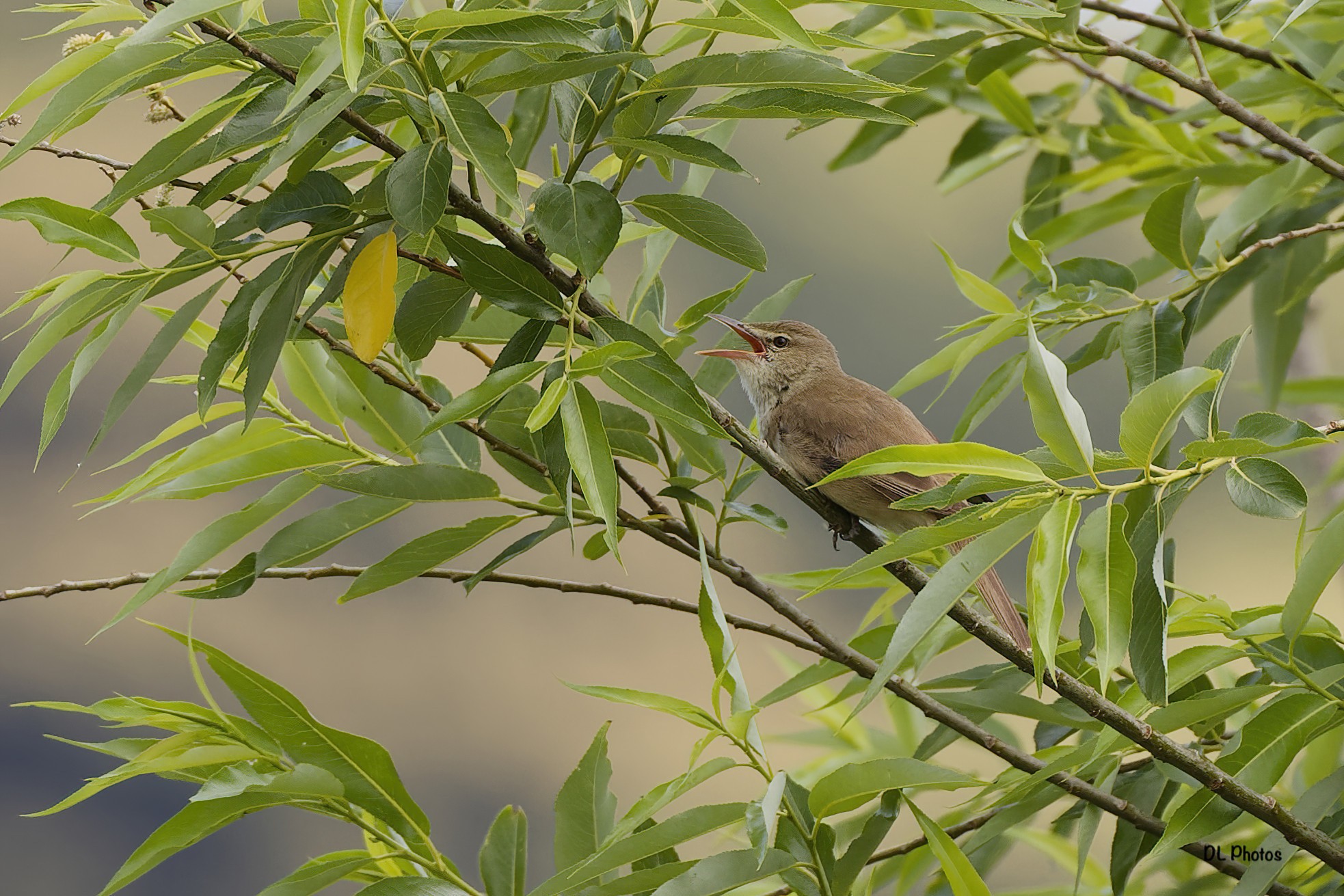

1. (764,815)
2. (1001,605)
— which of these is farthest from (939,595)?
(1001,605)

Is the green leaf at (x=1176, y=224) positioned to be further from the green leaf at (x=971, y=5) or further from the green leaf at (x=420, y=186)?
the green leaf at (x=420, y=186)

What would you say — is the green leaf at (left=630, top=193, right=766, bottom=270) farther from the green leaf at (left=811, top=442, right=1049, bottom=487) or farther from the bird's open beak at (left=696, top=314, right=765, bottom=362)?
the bird's open beak at (left=696, top=314, right=765, bottom=362)

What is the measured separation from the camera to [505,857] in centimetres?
107

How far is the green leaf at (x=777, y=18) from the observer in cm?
67

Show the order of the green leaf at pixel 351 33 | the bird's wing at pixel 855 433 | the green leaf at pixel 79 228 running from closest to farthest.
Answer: the green leaf at pixel 351 33 < the green leaf at pixel 79 228 < the bird's wing at pixel 855 433

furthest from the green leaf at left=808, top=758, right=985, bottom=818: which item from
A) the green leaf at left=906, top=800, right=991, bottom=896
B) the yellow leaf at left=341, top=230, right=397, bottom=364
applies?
the yellow leaf at left=341, top=230, right=397, bottom=364

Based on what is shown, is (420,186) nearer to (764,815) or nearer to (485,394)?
(485,394)

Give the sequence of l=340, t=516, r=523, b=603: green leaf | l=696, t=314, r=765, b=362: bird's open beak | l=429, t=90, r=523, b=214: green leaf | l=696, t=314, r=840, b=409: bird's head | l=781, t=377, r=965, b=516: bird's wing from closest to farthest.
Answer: l=429, t=90, r=523, b=214: green leaf, l=340, t=516, r=523, b=603: green leaf, l=696, t=314, r=765, b=362: bird's open beak, l=781, t=377, r=965, b=516: bird's wing, l=696, t=314, r=840, b=409: bird's head

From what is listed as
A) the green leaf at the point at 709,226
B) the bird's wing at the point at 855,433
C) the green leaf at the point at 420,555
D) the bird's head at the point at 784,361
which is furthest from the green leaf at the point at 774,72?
the bird's head at the point at 784,361

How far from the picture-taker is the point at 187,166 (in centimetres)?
77

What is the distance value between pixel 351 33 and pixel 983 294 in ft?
2.46

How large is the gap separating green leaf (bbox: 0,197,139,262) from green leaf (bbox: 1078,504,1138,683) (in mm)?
660

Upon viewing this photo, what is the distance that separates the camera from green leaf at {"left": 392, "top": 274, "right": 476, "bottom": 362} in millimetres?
883

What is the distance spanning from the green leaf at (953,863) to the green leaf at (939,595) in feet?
0.75
